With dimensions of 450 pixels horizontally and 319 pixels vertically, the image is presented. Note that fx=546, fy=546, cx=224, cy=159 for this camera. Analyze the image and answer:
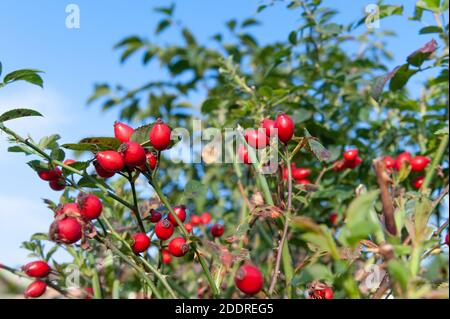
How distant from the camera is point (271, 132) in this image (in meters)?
1.11

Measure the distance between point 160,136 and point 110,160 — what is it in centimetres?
10

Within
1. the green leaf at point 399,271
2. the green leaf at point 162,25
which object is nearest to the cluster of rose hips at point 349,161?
the green leaf at point 399,271

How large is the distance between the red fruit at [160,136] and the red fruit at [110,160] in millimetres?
68

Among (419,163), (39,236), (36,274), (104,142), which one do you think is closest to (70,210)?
(104,142)

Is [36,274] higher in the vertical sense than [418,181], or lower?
lower

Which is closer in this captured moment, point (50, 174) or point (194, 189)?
point (50, 174)

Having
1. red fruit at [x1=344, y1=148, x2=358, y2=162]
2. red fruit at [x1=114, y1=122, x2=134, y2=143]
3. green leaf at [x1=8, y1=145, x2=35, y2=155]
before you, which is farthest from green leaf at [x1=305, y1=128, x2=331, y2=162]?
red fruit at [x1=344, y1=148, x2=358, y2=162]

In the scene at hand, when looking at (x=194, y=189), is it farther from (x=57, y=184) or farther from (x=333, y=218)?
(x=333, y=218)

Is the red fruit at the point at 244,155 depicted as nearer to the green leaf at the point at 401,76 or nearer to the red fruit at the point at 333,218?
the green leaf at the point at 401,76

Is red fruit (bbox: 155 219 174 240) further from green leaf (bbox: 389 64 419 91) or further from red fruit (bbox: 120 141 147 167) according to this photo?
green leaf (bbox: 389 64 419 91)

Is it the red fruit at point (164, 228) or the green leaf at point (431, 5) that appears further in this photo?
the green leaf at point (431, 5)

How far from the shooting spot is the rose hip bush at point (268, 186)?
0.79 meters
